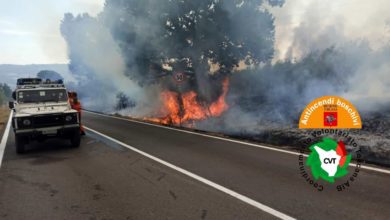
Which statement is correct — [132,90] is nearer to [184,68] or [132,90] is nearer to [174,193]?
[184,68]

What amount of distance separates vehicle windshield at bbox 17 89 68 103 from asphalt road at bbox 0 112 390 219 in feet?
8.35

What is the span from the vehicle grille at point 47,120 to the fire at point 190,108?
11.5 meters

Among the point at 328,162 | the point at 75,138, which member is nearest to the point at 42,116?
the point at 75,138

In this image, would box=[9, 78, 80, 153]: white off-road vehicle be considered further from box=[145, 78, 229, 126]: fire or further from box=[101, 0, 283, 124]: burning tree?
box=[101, 0, 283, 124]: burning tree

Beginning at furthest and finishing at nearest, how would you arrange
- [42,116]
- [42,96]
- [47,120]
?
[42,96] < [47,120] < [42,116]

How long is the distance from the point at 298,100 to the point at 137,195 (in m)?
13.8

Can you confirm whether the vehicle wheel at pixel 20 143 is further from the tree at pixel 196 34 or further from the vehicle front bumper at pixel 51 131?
the tree at pixel 196 34

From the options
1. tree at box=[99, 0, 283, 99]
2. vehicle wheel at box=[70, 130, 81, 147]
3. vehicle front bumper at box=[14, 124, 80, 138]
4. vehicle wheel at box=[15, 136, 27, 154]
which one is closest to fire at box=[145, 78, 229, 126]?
tree at box=[99, 0, 283, 99]

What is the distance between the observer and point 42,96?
11.8m

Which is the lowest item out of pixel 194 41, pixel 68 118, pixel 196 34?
pixel 68 118

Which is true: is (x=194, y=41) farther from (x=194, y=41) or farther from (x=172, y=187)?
(x=172, y=187)

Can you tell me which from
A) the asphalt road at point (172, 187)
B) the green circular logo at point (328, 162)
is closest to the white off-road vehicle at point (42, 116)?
the asphalt road at point (172, 187)

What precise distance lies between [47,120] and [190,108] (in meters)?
14.4

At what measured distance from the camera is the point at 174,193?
5.88 metres
